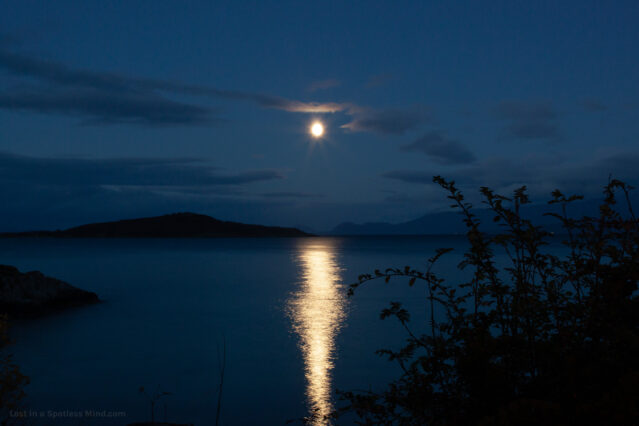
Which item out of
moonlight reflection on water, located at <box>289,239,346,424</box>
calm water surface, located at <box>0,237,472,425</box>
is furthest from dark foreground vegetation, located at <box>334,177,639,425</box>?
calm water surface, located at <box>0,237,472,425</box>

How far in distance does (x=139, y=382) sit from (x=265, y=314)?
1461 centimetres

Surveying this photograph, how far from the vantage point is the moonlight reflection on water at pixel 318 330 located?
14180mm

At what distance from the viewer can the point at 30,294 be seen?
85.9 ft

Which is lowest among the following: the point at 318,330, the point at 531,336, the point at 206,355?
the point at 318,330

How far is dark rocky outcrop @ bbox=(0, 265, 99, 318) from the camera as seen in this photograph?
24875 mm

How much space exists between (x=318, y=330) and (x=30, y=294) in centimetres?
1756

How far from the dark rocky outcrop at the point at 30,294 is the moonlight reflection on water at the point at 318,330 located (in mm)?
14908

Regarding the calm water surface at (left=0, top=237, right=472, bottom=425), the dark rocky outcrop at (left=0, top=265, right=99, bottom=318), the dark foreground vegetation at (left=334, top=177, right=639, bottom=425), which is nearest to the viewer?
the dark foreground vegetation at (left=334, top=177, right=639, bottom=425)

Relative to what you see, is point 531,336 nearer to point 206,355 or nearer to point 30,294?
point 206,355

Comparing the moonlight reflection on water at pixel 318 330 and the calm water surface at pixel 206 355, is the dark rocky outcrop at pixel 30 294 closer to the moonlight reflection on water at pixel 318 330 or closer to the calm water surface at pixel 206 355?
the calm water surface at pixel 206 355

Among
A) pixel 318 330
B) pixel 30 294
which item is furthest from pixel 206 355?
pixel 30 294

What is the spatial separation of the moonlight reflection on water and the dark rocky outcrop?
14908 mm

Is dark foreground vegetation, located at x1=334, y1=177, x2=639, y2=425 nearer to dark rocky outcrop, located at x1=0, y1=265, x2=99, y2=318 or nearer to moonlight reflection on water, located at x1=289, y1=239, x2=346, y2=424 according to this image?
moonlight reflection on water, located at x1=289, y1=239, x2=346, y2=424

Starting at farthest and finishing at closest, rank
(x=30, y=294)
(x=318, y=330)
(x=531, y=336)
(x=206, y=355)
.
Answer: (x=30, y=294) < (x=318, y=330) < (x=206, y=355) < (x=531, y=336)
